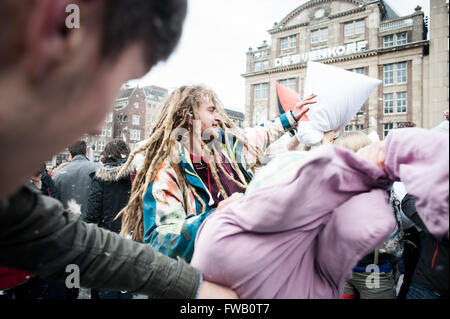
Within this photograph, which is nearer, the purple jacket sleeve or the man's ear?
the man's ear

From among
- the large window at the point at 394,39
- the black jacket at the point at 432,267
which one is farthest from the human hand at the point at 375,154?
the large window at the point at 394,39

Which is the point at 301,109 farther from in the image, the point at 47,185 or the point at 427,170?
the point at 47,185

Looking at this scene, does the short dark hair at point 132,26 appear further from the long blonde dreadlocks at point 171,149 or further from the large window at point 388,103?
the large window at point 388,103

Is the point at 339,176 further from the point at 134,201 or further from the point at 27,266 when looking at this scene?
the point at 134,201

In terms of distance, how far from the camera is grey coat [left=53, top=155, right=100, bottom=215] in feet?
12.4

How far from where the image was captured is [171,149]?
1.76 meters

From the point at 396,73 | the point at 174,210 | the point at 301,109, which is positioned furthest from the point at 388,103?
the point at 174,210

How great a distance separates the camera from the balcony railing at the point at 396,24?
80.0ft

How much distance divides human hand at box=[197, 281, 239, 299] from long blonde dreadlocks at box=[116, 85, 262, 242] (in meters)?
0.65

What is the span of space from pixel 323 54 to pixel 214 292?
30919mm

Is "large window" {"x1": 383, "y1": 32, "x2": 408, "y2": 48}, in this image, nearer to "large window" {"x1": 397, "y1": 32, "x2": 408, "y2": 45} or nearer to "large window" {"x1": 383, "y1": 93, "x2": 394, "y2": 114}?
"large window" {"x1": 397, "y1": 32, "x2": 408, "y2": 45}

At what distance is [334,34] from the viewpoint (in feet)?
88.7

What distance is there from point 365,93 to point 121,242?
2327 mm

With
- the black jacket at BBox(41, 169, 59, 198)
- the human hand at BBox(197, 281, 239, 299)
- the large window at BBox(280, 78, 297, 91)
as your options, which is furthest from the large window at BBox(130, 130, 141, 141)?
the human hand at BBox(197, 281, 239, 299)
